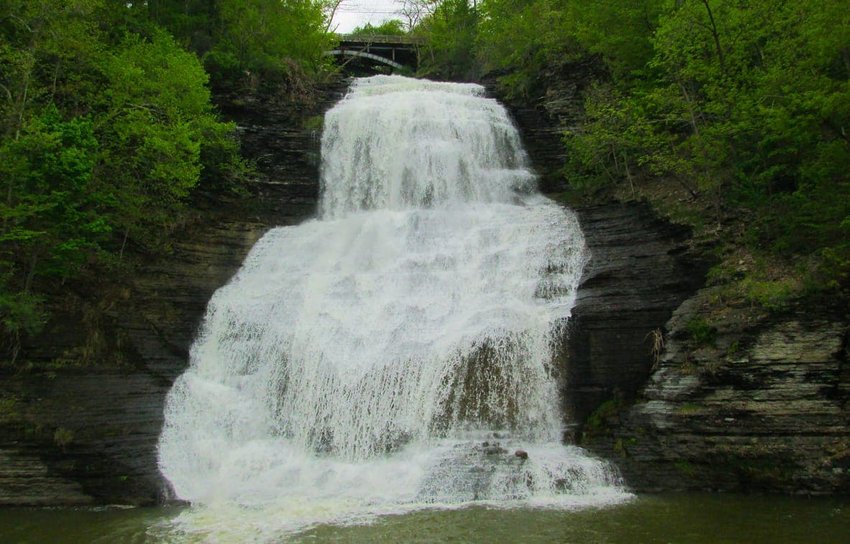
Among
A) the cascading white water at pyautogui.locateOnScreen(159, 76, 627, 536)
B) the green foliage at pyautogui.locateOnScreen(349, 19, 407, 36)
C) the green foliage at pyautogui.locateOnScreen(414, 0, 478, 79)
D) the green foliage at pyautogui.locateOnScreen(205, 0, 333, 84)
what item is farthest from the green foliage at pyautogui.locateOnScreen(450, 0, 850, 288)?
the green foliage at pyautogui.locateOnScreen(349, 19, 407, 36)

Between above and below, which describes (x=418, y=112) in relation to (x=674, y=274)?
above

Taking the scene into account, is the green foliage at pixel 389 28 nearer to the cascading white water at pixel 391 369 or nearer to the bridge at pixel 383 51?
the bridge at pixel 383 51

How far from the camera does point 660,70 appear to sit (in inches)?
872

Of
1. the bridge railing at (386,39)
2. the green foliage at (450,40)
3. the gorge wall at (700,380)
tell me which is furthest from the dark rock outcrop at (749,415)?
the bridge railing at (386,39)

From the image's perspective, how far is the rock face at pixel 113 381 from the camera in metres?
12.8

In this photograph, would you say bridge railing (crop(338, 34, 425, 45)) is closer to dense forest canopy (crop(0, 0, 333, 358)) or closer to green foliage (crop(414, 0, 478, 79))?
green foliage (crop(414, 0, 478, 79))

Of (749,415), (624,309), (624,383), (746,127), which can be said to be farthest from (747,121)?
(749,415)

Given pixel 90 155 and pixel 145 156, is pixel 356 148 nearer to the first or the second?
pixel 145 156

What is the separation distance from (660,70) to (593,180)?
5.10 metres

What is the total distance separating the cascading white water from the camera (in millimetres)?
12266

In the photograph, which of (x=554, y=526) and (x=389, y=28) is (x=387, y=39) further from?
(x=554, y=526)

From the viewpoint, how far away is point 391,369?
14766 millimetres

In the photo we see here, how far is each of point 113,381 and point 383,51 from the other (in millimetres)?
35775

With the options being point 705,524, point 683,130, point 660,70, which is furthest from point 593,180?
point 705,524
